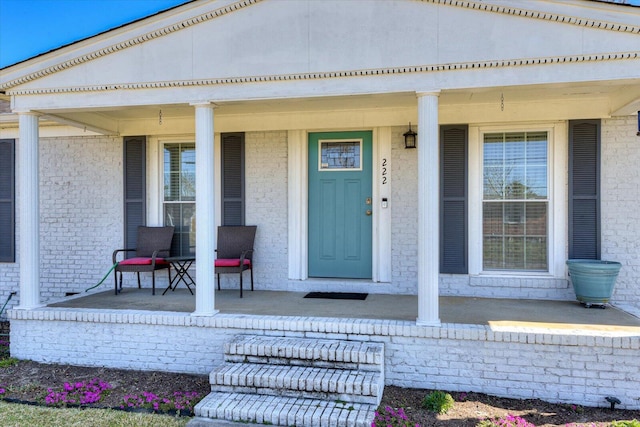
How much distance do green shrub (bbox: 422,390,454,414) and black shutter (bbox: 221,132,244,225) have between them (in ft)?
10.9

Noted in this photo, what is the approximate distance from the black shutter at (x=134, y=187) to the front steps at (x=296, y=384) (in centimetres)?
291

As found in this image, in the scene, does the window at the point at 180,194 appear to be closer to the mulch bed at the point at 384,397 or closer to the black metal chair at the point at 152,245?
the black metal chair at the point at 152,245

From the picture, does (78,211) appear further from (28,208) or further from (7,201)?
(28,208)

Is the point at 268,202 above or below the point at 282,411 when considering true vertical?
above

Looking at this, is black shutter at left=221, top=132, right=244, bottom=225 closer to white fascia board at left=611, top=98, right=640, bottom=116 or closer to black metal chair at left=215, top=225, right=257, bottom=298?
black metal chair at left=215, top=225, right=257, bottom=298

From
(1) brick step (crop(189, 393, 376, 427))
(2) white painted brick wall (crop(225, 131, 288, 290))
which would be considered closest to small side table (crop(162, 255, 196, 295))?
(2) white painted brick wall (crop(225, 131, 288, 290))

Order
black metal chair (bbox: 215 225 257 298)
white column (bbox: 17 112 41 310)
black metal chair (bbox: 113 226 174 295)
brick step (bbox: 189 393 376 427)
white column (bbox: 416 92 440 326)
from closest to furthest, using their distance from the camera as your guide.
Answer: brick step (bbox: 189 393 376 427) → white column (bbox: 416 92 440 326) → white column (bbox: 17 112 41 310) → black metal chair (bbox: 215 225 257 298) → black metal chair (bbox: 113 226 174 295)

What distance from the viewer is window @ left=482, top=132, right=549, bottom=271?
17.7ft

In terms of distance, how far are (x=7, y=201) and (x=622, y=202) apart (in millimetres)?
8198

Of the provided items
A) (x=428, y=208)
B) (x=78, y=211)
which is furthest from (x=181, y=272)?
(x=428, y=208)

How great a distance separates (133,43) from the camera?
4.59 metres

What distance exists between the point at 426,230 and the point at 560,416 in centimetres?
185

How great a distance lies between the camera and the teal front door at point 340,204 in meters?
5.80

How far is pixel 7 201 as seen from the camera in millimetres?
6512
